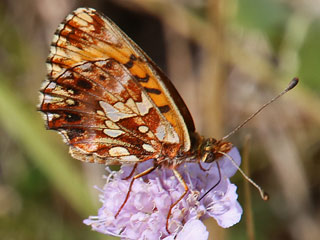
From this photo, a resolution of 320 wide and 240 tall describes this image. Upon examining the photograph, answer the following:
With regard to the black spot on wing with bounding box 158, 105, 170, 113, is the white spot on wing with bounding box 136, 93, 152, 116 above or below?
above

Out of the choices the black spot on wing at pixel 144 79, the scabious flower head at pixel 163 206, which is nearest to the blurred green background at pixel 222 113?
the scabious flower head at pixel 163 206

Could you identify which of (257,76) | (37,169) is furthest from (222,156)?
(37,169)

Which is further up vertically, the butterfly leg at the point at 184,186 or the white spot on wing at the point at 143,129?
the white spot on wing at the point at 143,129

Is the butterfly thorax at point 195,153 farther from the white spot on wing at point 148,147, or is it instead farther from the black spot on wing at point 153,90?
the black spot on wing at point 153,90

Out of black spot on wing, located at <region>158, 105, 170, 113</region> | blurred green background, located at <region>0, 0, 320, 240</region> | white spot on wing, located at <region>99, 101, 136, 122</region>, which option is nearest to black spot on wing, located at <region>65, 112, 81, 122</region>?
white spot on wing, located at <region>99, 101, 136, 122</region>

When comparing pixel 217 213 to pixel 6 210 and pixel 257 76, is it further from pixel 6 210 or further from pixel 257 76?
pixel 6 210

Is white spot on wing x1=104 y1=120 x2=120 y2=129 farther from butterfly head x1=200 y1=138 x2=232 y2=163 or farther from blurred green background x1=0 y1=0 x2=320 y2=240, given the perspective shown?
blurred green background x1=0 y1=0 x2=320 y2=240

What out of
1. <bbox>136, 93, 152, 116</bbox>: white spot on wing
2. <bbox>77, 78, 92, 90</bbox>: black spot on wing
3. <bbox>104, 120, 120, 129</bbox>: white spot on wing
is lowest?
<bbox>104, 120, 120, 129</bbox>: white spot on wing
